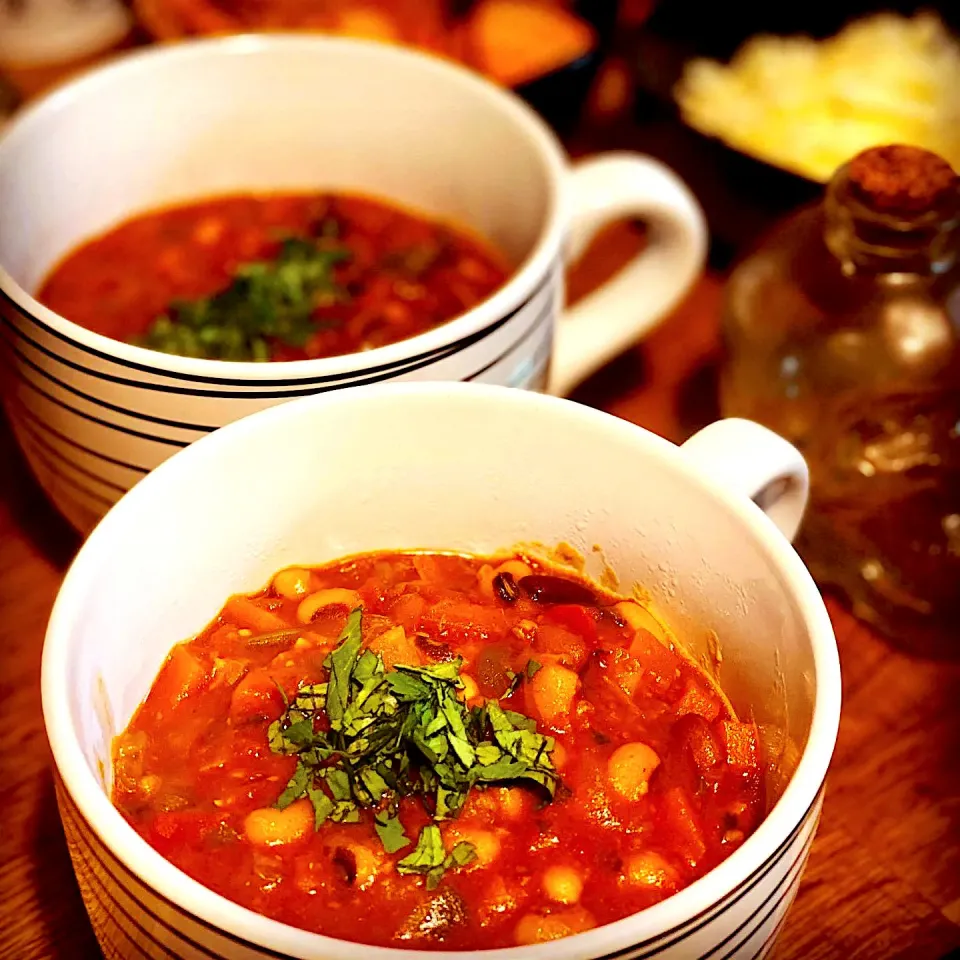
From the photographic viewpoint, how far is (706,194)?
1919 mm

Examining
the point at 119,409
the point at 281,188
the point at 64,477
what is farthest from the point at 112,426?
the point at 281,188

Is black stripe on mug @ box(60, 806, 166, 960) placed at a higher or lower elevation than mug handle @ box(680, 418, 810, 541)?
lower

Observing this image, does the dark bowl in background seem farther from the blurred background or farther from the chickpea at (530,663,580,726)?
the chickpea at (530,663,580,726)

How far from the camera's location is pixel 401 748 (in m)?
1.01

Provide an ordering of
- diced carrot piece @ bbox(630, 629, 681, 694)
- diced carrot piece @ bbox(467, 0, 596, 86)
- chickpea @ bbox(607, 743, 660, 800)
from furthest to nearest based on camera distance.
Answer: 1. diced carrot piece @ bbox(467, 0, 596, 86)
2. diced carrot piece @ bbox(630, 629, 681, 694)
3. chickpea @ bbox(607, 743, 660, 800)

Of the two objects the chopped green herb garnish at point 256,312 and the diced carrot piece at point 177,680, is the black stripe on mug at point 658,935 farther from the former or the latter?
the chopped green herb garnish at point 256,312

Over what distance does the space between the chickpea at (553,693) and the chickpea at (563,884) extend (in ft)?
0.47

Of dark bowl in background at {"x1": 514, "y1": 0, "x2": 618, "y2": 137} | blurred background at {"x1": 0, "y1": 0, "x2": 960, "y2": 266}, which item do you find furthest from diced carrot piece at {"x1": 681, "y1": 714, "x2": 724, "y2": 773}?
dark bowl in background at {"x1": 514, "y1": 0, "x2": 618, "y2": 137}

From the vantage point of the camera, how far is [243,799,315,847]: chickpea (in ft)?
3.17

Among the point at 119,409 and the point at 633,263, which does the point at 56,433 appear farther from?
the point at 633,263

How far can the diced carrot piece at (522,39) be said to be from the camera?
6.83 feet

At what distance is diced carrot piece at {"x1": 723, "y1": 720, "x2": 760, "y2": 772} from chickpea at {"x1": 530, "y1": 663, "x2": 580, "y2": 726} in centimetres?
13

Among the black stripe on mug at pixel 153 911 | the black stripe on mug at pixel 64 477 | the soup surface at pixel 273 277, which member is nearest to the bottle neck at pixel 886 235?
the soup surface at pixel 273 277

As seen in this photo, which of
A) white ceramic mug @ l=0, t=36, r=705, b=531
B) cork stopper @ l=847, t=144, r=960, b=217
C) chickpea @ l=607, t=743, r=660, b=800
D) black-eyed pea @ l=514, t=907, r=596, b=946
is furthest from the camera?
cork stopper @ l=847, t=144, r=960, b=217
